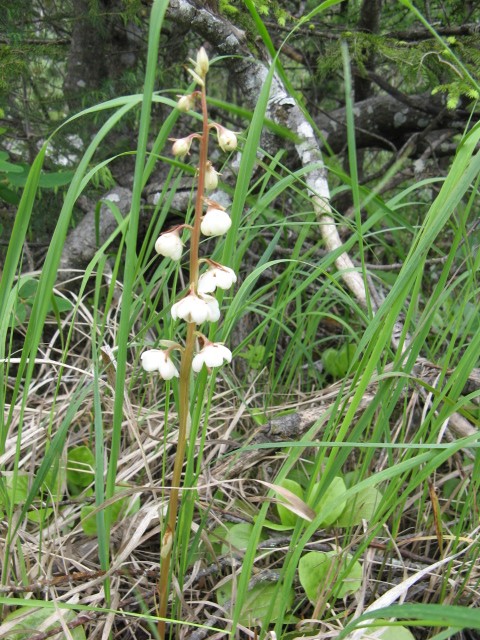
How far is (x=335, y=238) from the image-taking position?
1567mm

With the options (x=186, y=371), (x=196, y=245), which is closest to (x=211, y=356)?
(x=186, y=371)

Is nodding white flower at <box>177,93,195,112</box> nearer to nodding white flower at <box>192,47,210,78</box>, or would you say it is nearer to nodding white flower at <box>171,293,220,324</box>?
nodding white flower at <box>192,47,210,78</box>

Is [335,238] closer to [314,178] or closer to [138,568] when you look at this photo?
[314,178]

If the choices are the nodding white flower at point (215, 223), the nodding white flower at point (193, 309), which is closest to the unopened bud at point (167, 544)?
the nodding white flower at point (193, 309)

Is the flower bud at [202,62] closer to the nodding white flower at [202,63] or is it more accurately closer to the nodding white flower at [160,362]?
the nodding white flower at [202,63]

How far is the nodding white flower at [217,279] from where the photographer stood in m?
0.87

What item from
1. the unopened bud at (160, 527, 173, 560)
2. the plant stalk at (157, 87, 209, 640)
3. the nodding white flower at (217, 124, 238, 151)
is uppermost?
the nodding white flower at (217, 124, 238, 151)

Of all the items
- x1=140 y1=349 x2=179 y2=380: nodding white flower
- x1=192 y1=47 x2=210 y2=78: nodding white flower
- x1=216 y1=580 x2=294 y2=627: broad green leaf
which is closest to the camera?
x1=192 y1=47 x2=210 y2=78: nodding white flower

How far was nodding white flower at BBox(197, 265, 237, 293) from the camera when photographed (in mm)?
875

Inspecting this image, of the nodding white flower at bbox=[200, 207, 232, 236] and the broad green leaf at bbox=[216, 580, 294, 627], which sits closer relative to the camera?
the nodding white flower at bbox=[200, 207, 232, 236]

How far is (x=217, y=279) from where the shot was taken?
88cm

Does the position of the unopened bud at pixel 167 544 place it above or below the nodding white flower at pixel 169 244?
below

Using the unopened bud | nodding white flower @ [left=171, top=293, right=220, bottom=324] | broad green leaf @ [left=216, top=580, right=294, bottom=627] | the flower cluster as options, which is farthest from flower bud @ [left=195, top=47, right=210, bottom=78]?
broad green leaf @ [left=216, top=580, right=294, bottom=627]

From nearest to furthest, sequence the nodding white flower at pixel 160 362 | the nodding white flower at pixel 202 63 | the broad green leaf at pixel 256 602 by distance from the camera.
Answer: the nodding white flower at pixel 202 63
the nodding white flower at pixel 160 362
the broad green leaf at pixel 256 602
